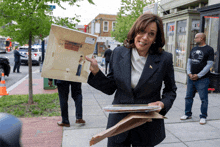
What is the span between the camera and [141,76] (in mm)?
1960

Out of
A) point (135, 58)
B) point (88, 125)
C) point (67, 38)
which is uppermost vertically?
point (67, 38)

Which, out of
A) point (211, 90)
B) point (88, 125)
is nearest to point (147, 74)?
point (88, 125)

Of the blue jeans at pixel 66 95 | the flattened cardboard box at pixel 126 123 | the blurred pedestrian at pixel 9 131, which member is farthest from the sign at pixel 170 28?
the blurred pedestrian at pixel 9 131

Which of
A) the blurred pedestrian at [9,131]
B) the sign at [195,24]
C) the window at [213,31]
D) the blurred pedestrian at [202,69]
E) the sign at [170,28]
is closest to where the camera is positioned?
the blurred pedestrian at [9,131]

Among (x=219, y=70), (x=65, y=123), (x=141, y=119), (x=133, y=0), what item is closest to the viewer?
(x=141, y=119)

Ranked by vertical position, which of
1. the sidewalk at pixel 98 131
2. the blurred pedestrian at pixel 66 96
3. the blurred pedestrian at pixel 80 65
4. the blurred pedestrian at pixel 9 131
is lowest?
the sidewalk at pixel 98 131

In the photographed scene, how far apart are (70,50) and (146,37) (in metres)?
0.78

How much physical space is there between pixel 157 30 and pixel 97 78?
0.70m

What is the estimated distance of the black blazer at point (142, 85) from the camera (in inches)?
77.0

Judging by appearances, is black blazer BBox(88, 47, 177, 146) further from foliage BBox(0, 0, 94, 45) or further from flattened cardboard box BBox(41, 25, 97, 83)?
foliage BBox(0, 0, 94, 45)

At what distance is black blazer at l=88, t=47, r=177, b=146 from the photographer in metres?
1.96

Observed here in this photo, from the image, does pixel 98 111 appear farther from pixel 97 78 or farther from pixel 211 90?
pixel 211 90

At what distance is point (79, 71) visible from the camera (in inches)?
90.9

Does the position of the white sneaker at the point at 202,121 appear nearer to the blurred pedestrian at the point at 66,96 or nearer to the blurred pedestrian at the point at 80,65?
the blurred pedestrian at the point at 66,96
